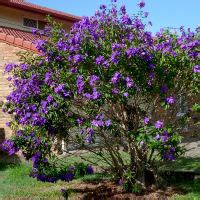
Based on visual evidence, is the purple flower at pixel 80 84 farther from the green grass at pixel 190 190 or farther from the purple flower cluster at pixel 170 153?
the green grass at pixel 190 190

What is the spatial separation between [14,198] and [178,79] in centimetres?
356

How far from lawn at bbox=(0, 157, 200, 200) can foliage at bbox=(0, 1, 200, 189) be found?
106 centimetres

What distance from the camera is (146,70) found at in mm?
6504

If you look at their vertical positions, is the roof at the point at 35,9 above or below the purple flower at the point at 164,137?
above

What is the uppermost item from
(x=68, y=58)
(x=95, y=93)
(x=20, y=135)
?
(x=68, y=58)

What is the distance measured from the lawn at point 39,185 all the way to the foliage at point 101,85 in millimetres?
1059

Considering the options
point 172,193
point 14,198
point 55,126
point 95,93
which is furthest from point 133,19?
point 14,198

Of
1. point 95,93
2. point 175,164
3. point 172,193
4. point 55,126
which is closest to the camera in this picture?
point 95,93

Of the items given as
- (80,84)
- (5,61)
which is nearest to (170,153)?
(80,84)

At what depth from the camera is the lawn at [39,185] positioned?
7.98m

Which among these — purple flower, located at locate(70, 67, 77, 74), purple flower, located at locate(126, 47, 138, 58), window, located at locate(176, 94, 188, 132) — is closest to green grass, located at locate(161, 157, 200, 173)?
window, located at locate(176, 94, 188, 132)

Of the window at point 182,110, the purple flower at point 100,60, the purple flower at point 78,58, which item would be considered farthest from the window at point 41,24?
the purple flower at point 100,60

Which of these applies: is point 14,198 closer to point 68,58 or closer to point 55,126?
point 55,126

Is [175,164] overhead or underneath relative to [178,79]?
underneath
